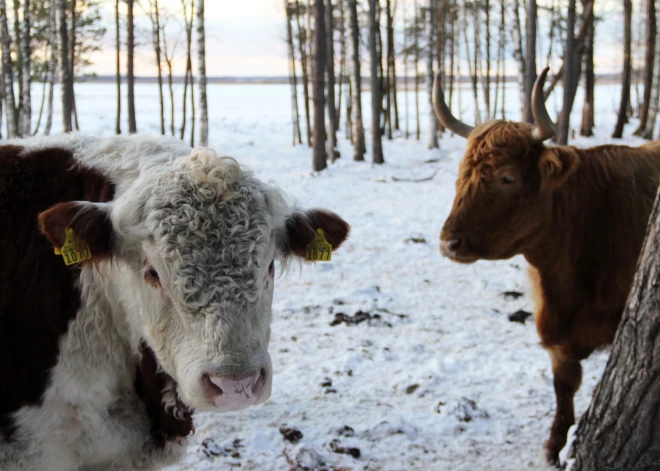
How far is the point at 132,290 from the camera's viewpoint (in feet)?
7.95

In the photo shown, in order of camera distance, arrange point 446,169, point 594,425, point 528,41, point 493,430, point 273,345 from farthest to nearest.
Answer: point 446,169 < point 528,41 < point 273,345 < point 493,430 < point 594,425

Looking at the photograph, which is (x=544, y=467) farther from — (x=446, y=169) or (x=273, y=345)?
(x=446, y=169)

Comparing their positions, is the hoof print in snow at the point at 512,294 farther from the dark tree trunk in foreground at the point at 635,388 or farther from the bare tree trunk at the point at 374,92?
→ the bare tree trunk at the point at 374,92

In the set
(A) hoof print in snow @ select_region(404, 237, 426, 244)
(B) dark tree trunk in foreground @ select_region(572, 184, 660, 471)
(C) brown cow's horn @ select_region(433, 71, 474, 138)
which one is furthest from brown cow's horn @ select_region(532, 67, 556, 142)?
(A) hoof print in snow @ select_region(404, 237, 426, 244)

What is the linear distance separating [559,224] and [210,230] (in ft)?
8.26

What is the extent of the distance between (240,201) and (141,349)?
2.66 ft

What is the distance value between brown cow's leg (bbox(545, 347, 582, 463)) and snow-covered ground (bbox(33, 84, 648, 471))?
0.17 metres

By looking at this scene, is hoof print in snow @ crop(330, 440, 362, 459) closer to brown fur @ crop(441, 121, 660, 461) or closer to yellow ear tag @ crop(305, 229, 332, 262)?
brown fur @ crop(441, 121, 660, 461)

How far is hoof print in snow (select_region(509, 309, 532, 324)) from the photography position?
551 cm

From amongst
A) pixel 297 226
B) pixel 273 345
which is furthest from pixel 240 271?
pixel 273 345

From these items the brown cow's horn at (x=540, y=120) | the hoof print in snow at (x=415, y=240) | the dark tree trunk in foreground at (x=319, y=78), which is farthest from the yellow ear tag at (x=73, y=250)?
the dark tree trunk in foreground at (x=319, y=78)

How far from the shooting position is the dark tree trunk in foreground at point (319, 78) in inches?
572

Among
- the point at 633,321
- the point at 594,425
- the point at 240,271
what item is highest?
the point at 240,271

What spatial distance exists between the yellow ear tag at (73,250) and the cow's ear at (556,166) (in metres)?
2.74
